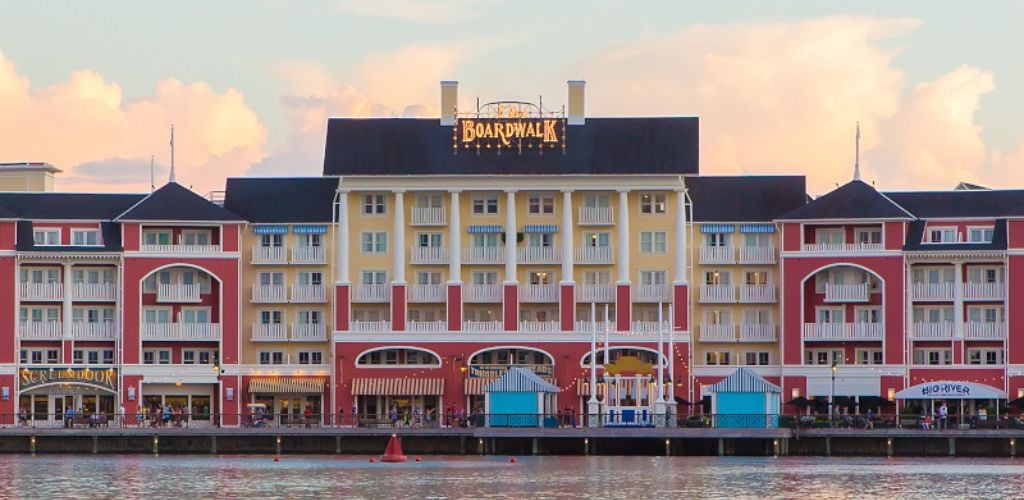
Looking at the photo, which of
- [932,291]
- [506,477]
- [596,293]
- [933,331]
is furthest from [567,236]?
[506,477]

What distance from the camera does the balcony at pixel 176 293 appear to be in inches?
6718

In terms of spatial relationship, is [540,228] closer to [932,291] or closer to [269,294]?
Result: [269,294]

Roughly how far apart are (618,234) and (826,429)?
77.7 ft

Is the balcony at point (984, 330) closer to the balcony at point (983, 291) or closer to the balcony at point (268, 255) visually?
the balcony at point (983, 291)

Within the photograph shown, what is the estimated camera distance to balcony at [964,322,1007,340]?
16812 centimetres

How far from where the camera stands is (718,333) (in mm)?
172375

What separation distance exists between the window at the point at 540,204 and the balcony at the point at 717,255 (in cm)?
892

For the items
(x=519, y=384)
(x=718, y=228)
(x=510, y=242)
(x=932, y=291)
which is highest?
(x=718, y=228)

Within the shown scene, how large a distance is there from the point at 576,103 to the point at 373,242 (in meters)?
14.2

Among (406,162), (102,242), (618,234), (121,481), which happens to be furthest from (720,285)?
(121,481)

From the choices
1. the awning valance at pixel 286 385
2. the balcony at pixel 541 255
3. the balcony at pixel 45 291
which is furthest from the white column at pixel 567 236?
the balcony at pixel 45 291

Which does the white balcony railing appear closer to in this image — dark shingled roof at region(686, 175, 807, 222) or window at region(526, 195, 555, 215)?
window at region(526, 195, 555, 215)

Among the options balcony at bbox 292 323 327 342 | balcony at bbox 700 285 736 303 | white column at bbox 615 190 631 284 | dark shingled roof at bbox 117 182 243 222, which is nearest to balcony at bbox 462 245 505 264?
white column at bbox 615 190 631 284

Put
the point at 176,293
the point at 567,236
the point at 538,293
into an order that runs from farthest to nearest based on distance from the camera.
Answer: the point at 538,293
the point at 567,236
the point at 176,293
